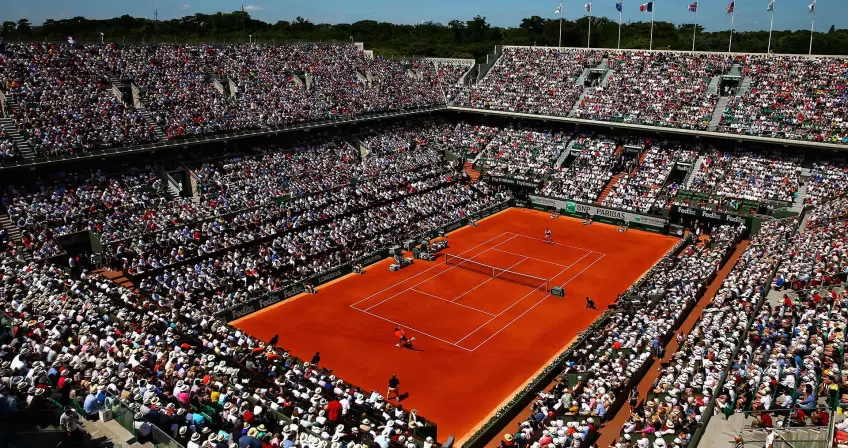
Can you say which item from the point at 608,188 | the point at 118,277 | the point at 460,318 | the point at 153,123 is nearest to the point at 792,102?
the point at 608,188

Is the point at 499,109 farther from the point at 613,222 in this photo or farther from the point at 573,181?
the point at 613,222

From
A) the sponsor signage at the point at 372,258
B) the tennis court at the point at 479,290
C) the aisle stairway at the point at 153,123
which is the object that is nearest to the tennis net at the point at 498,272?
the tennis court at the point at 479,290

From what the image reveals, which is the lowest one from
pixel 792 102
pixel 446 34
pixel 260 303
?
pixel 260 303

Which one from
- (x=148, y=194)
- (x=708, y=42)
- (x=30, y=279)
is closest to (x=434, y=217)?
(x=148, y=194)

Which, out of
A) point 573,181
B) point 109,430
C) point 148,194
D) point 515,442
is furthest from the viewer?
point 573,181

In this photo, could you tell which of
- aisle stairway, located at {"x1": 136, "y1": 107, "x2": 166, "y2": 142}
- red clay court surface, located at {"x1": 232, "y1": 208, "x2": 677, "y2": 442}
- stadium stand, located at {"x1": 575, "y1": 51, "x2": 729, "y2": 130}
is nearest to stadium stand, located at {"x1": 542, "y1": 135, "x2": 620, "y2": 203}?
stadium stand, located at {"x1": 575, "y1": 51, "x2": 729, "y2": 130}

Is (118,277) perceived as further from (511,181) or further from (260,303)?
(511,181)
